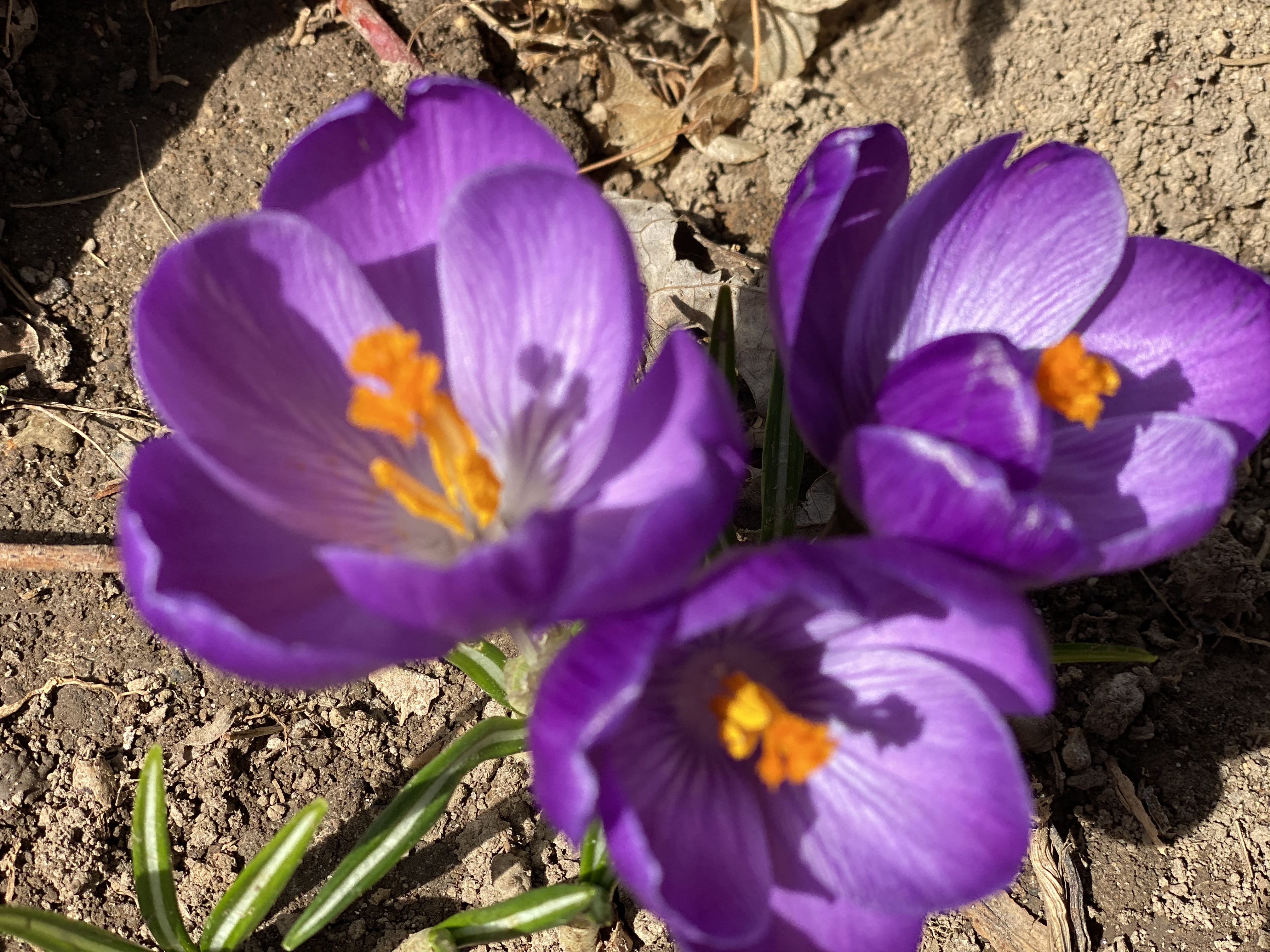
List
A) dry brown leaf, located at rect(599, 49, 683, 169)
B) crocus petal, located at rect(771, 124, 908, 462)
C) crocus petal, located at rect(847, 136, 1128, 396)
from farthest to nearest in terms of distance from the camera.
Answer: dry brown leaf, located at rect(599, 49, 683, 169), crocus petal, located at rect(847, 136, 1128, 396), crocus petal, located at rect(771, 124, 908, 462)

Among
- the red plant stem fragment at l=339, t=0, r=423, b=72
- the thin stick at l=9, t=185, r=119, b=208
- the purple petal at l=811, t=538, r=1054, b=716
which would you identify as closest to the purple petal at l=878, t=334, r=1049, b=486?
the purple petal at l=811, t=538, r=1054, b=716

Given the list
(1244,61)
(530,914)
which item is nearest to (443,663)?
(530,914)

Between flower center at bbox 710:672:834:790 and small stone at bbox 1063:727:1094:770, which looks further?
small stone at bbox 1063:727:1094:770

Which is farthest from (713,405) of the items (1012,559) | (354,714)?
(354,714)

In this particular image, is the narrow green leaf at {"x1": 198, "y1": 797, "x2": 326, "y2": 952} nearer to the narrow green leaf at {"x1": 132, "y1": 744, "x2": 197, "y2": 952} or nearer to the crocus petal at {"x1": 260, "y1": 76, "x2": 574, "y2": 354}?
the narrow green leaf at {"x1": 132, "y1": 744, "x2": 197, "y2": 952}

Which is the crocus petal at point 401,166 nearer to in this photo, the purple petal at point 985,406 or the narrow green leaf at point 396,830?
the purple petal at point 985,406

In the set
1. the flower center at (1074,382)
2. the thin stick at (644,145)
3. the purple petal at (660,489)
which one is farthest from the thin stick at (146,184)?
the flower center at (1074,382)
